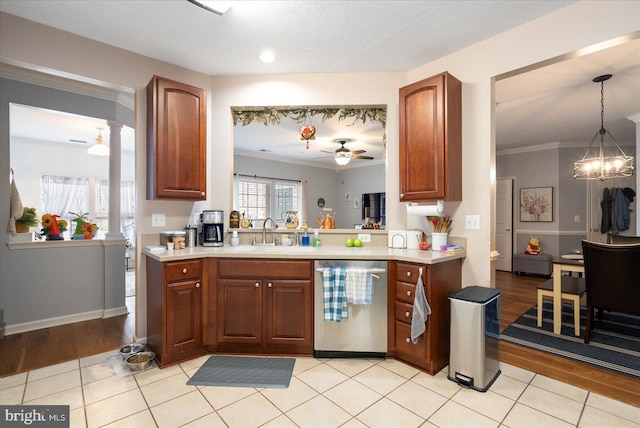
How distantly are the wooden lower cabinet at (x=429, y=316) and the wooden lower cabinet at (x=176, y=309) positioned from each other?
1556 millimetres

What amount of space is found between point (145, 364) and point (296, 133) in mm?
4099

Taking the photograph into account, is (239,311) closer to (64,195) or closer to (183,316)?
(183,316)

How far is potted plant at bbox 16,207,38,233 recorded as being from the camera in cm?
321

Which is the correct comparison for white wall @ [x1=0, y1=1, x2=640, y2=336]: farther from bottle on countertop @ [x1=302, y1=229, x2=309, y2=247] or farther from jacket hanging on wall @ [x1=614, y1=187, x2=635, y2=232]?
jacket hanging on wall @ [x1=614, y1=187, x2=635, y2=232]

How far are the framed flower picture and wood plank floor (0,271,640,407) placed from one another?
3370 millimetres

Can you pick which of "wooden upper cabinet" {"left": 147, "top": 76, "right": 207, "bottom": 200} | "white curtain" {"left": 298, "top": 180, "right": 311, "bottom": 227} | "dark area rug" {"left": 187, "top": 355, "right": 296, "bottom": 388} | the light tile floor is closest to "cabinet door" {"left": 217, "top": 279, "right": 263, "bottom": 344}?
"dark area rug" {"left": 187, "top": 355, "right": 296, "bottom": 388}

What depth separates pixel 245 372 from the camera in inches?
91.0

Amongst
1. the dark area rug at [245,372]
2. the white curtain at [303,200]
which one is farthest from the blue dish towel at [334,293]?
the white curtain at [303,200]

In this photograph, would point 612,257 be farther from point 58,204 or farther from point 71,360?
point 58,204

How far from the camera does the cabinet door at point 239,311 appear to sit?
253cm

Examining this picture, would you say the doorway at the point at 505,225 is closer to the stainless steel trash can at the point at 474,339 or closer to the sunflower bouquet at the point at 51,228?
the stainless steel trash can at the point at 474,339

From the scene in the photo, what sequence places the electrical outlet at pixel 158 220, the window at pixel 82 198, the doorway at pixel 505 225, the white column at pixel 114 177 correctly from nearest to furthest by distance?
the electrical outlet at pixel 158 220 → the white column at pixel 114 177 → the window at pixel 82 198 → the doorway at pixel 505 225

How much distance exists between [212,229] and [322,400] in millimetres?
1711

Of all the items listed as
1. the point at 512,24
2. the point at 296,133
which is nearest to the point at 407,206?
the point at 512,24
